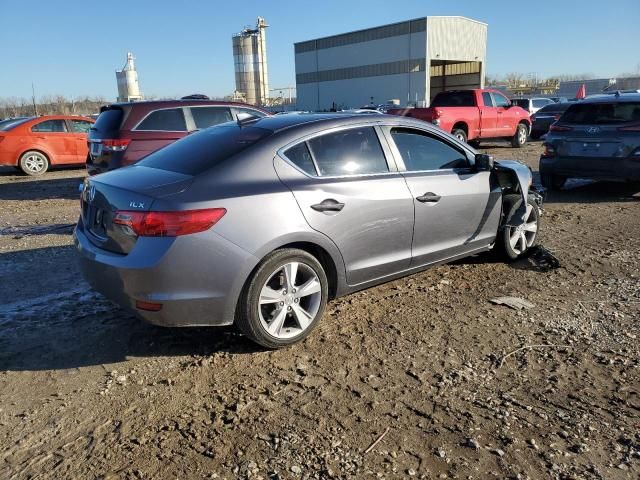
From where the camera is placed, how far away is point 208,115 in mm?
9523

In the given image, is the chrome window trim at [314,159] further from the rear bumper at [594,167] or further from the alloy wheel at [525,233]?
the rear bumper at [594,167]

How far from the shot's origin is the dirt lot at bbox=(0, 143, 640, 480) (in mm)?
2635

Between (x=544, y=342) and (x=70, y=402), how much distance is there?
3163 millimetres

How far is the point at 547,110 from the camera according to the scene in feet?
72.9

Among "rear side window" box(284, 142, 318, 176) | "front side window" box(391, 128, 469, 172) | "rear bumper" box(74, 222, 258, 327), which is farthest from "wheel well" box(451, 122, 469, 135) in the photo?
"rear bumper" box(74, 222, 258, 327)

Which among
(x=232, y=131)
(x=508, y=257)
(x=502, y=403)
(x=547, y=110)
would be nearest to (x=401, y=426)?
(x=502, y=403)

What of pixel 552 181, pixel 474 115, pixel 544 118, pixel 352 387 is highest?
pixel 474 115

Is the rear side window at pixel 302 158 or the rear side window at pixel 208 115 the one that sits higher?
the rear side window at pixel 208 115

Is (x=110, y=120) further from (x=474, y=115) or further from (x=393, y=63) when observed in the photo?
(x=393, y=63)

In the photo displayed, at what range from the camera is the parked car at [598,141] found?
827 centimetres

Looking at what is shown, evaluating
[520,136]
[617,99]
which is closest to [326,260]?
[617,99]

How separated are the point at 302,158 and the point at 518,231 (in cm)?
283

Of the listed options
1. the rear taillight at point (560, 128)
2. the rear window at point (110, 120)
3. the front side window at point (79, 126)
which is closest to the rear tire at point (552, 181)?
the rear taillight at point (560, 128)

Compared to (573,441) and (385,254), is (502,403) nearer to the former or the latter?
(573,441)
